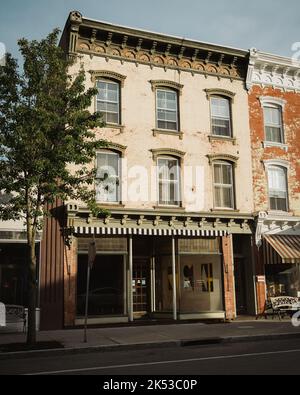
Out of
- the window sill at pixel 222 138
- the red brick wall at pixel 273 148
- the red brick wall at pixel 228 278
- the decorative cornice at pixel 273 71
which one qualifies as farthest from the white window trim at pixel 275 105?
the red brick wall at pixel 228 278

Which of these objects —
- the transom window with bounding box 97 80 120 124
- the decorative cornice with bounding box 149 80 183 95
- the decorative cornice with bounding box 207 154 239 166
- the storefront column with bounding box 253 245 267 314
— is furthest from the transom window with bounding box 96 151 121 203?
the storefront column with bounding box 253 245 267 314

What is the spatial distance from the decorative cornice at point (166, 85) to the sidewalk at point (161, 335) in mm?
9594

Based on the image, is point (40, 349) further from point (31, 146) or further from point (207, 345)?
point (31, 146)

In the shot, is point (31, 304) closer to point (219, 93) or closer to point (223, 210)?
point (223, 210)

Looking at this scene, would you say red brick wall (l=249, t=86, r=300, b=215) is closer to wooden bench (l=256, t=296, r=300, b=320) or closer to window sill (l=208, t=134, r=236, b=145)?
window sill (l=208, t=134, r=236, b=145)

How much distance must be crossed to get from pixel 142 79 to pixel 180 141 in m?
3.00

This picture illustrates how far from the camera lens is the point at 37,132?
11.7 m

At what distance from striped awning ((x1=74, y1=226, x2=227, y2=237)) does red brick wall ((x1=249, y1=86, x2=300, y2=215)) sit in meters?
2.81

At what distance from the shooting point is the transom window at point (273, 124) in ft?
67.3

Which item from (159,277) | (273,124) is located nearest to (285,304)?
(159,277)

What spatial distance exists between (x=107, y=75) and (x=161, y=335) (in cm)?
1019

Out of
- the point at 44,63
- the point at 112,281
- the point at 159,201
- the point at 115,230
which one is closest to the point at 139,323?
the point at 112,281

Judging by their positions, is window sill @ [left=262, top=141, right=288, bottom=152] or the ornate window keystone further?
window sill @ [left=262, top=141, right=288, bottom=152]

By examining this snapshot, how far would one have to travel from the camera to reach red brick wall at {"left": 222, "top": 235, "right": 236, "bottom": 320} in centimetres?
1786
